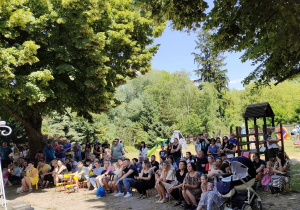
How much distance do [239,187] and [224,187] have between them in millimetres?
354

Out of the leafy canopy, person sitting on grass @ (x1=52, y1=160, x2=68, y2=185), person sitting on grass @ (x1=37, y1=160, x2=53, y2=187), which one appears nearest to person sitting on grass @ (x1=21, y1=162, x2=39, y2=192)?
person sitting on grass @ (x1=37, y1=160, x2=53, y2=187)

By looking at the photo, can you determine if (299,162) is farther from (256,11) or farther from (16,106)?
(16,106)

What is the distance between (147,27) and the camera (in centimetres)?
1769

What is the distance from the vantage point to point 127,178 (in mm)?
10906

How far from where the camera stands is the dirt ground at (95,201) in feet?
27.4

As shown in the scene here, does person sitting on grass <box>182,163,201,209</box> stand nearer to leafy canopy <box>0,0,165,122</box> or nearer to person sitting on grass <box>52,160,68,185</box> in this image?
leafy canopy <box>0,0,165,122</box>

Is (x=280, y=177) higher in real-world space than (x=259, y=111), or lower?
lower

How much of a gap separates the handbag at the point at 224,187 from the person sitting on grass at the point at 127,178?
4.22 meters

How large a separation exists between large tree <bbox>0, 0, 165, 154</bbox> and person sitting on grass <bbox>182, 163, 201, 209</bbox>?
576 cm

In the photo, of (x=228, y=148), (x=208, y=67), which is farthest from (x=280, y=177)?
(x=208, y=67)

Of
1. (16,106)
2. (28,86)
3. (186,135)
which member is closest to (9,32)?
(28,86)

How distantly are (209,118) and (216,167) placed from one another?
28.5m

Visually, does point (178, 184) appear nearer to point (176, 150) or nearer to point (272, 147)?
point (176, 150)

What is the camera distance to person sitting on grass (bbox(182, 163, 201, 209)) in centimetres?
831
